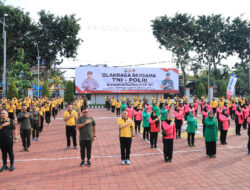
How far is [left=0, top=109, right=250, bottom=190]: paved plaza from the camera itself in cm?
563

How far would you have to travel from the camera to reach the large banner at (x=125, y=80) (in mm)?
35094

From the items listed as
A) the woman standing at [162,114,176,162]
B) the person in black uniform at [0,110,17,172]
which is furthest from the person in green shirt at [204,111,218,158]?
the person in black uniform at [0,110,17,172]

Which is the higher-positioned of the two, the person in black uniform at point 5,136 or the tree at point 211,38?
the tree at point 211,38

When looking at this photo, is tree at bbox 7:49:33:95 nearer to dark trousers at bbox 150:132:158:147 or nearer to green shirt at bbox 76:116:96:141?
dark trousers at bbox 150:132:158:147

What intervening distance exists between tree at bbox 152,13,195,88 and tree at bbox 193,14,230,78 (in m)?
1.49

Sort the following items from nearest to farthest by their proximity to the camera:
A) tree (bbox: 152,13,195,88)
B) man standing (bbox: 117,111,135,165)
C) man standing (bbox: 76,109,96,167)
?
man standing (bbox: 76,109,96,167), man standing (bbox: 117,111,135,165), tree (bbox: 152,13,195,88)

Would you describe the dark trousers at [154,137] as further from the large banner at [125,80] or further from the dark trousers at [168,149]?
the large banner at [125,80]

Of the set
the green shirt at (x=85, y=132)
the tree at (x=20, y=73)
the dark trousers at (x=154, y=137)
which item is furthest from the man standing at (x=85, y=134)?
the tree at (x=20, y=73)

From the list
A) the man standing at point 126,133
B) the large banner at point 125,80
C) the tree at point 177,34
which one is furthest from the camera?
the tree at point 177,34

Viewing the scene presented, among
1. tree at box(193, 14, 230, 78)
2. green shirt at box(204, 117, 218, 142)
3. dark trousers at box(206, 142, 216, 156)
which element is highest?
Result: tree at box(193, 14, 230, 78)

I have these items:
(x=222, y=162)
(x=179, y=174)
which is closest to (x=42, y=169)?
(x=179, y=174)

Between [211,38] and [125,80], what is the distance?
60.1ft

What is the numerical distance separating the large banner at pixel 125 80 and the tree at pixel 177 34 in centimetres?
703

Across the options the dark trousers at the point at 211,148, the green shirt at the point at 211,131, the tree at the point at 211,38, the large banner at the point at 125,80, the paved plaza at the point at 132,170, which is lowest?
the paved plaza at the point at 132,170
